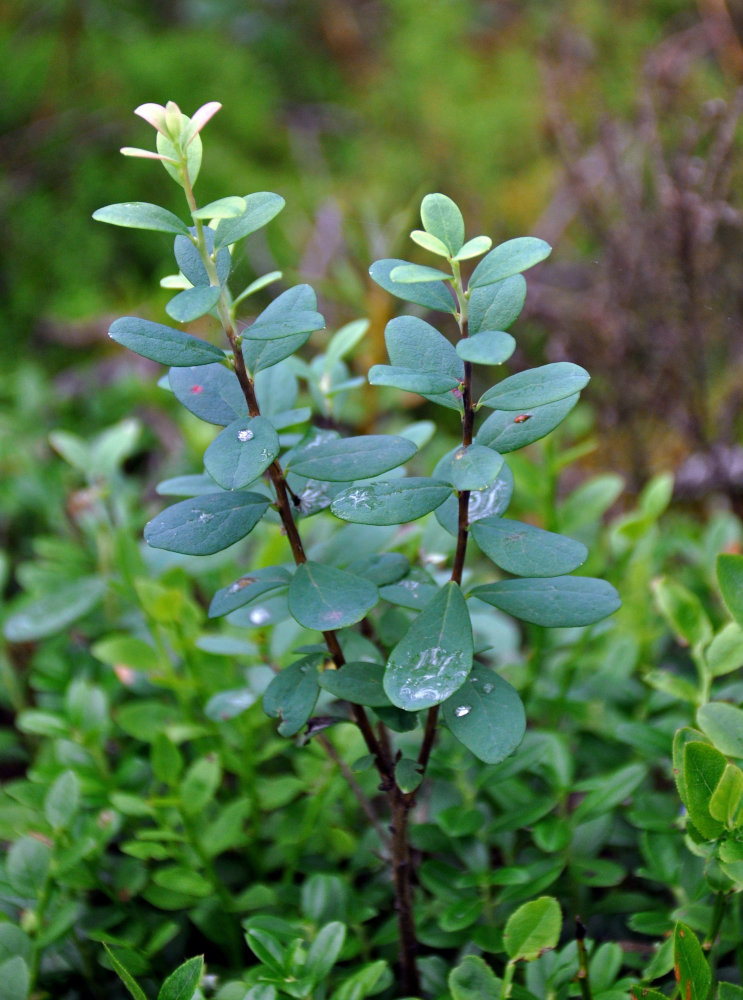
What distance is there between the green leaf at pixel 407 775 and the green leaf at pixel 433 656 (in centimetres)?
9

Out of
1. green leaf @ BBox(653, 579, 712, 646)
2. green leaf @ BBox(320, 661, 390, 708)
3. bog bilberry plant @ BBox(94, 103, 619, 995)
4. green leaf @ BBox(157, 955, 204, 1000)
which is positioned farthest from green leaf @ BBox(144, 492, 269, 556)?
green leaf @ BBox(653, 579, 712, 646)

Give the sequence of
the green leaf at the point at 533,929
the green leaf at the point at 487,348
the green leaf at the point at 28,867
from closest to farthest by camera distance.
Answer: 1. the green leaf at the point at 487,348
2. the green leaf at the point at 533,929
3. the green leaf at the point at 28,867

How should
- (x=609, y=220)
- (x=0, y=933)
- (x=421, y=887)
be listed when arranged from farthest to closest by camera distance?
(x=609, y=220), (x=421, y=887), (x=0, y=933)

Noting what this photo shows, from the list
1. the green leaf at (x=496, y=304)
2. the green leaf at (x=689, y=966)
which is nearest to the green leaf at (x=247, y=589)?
the green leaf at (x=496, y=304)

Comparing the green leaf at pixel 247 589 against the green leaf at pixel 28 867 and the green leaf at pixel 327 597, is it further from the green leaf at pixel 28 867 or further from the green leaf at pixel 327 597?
the green leaf at pixel 28 867

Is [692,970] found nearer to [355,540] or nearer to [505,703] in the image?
[505,703]

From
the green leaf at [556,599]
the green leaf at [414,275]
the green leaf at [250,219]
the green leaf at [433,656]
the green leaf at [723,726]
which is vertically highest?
the green leaf at [250,219]

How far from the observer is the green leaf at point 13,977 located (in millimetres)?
557

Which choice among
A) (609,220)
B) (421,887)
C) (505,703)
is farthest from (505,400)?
(609,220)

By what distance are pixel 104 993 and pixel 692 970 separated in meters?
0.48

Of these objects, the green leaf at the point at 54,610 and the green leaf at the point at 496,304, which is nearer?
the green leaf at the point at 496,304

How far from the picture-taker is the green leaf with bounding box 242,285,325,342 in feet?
1.50

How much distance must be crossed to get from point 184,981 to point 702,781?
34cm

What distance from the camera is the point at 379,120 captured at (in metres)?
2.44
